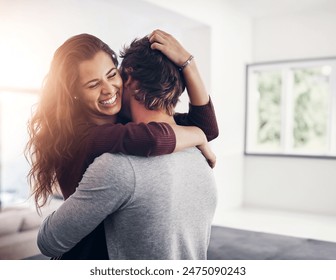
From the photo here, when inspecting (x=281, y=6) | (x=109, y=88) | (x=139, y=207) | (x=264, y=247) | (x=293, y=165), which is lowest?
(x=264, y=247)

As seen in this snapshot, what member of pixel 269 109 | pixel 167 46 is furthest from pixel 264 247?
pixel 167 46

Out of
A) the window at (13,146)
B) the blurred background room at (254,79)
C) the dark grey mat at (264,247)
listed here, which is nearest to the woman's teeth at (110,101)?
the dark grey mat at (264,247)

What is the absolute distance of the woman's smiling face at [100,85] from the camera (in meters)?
0.91

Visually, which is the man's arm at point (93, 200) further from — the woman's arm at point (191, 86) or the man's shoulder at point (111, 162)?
the woman's arm at point (191, 86)

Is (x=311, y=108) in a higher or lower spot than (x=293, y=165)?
higher

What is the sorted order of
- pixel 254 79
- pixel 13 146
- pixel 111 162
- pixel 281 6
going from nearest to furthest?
1. pixel 111 162
2. pixel 281 6
3. pixel 254 79
4. pixel 13 146

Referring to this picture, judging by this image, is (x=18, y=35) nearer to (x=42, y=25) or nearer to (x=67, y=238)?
(x=42, y=25)

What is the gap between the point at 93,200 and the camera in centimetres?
71

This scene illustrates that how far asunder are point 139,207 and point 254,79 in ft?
14.7

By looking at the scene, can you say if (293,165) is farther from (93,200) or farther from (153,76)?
(93,200)

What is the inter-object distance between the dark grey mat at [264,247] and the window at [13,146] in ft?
14.3

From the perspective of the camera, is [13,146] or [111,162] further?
[13,146]

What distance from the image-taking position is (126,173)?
0.71 m

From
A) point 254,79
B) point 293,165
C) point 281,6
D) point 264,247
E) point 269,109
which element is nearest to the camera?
point 264,247
